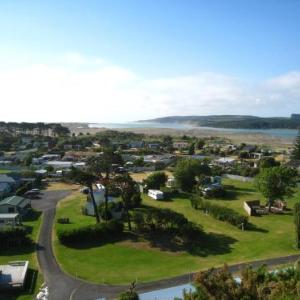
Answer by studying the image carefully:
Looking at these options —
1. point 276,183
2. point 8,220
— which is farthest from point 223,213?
point 8,220

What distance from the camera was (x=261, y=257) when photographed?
87.0 feet

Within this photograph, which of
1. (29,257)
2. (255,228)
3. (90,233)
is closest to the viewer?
(29,257)

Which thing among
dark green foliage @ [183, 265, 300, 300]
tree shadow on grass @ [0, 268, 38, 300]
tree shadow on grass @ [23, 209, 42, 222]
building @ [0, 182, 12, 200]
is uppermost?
dark green foliage @ [183, 265, 300, 300]

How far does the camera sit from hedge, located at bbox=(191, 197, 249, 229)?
34000mm

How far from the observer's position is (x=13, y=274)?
22.9 metres

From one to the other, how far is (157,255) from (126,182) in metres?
8.52

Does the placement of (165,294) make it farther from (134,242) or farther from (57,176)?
(57,176)

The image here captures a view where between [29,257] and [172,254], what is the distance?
33.2ft

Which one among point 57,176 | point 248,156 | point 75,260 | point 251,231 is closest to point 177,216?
point 251,231

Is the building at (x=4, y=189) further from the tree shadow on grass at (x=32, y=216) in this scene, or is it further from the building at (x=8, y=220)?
the building at (x=8, y=220)

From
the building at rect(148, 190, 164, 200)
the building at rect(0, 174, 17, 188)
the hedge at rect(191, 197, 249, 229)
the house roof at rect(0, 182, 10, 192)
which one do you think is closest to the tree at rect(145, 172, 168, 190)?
the building at rect(148, 190, 164, 200)

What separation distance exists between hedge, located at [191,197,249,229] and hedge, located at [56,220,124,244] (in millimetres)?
10162

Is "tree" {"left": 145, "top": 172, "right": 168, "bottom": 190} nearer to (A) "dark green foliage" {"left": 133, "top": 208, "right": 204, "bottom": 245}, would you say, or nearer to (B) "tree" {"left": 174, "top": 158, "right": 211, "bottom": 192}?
(B) "tree" {"left": 174, "top": 158, "right": 211, "bottom": 192}

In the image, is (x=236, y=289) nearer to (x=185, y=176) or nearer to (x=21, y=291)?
(x=21, y=291)
